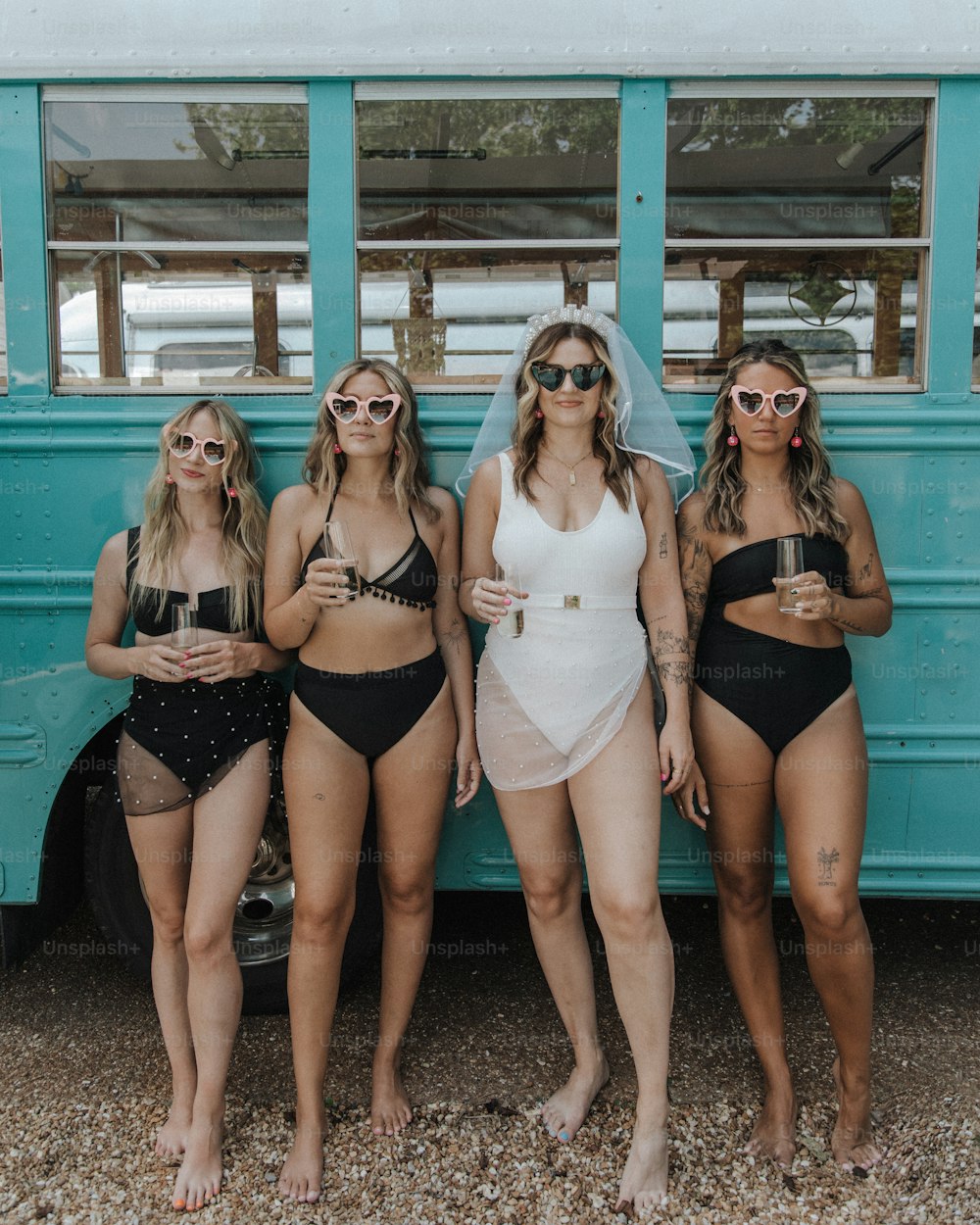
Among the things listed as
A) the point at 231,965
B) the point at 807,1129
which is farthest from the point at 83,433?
the point at 807,1129

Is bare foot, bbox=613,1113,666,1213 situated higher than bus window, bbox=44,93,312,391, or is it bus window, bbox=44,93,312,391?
bus window, bbox=44,93,312,391

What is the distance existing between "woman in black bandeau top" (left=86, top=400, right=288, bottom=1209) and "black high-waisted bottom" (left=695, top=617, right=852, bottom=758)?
1.13 metres

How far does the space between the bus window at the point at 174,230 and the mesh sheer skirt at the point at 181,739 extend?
33.6 inches

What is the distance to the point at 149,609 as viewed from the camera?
8.27 ft

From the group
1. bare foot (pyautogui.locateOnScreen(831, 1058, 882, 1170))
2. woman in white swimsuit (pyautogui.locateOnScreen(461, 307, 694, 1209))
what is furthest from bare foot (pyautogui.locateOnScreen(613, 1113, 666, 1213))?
bare foot (pyautogui.locateOnScreen(831, 1058, 882, 1170))

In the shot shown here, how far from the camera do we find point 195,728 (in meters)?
2.48

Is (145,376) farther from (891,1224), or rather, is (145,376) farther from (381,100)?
(891,1224)

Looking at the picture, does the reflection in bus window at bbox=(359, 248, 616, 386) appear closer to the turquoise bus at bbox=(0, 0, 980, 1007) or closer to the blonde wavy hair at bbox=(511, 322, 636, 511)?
the turquoise bus at bbox=(0, 0, 980, 1007)

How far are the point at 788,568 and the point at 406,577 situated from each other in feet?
2.97

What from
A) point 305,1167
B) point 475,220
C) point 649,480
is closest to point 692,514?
point 649,480

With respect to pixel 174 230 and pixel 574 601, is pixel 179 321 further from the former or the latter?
pixel 574 601

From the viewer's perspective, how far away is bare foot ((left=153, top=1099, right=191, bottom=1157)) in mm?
2490

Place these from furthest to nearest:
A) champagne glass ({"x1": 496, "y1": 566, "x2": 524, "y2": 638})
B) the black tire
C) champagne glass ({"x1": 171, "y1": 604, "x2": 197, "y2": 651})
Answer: the black tire
champagne glass ({"x1": 171, "y1": 604, "x2": 197, "y2": 651})
champagne glass ({"x1": 496, "y1": 566, "x2": 524, "y2": 638})

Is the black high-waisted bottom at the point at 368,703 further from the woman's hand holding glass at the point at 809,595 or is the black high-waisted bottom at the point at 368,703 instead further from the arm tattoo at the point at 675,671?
the woman's hand holding glass at the point at 809,595
